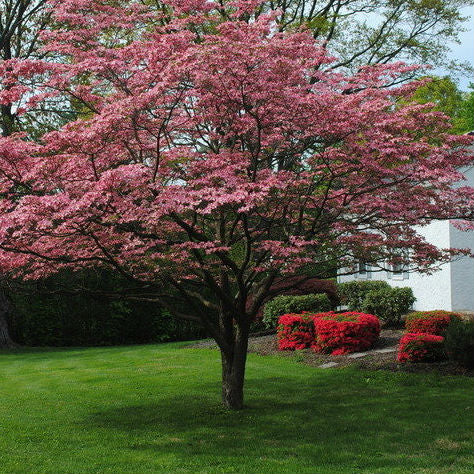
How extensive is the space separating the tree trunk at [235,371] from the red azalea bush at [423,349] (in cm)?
405

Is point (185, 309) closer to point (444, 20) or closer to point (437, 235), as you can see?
point (437, 235)

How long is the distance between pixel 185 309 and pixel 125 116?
13108 mm

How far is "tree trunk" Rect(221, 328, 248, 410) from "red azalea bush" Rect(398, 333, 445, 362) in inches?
159

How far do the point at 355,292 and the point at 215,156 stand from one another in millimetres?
13423

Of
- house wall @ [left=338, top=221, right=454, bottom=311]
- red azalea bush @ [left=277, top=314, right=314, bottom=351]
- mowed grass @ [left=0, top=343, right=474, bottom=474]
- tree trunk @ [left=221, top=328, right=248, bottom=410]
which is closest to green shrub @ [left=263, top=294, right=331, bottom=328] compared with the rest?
red azalea bush @ [left=277, top=314, right=314, bottom=351]

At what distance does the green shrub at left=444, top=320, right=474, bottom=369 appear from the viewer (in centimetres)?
1078

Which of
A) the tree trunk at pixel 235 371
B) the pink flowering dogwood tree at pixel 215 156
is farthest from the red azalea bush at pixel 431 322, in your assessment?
the tree trunk at pixel 235 371

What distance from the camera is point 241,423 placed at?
27.4 ft

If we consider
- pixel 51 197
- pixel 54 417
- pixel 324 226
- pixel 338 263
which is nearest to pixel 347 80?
pixel 324 226

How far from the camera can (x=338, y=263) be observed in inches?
377

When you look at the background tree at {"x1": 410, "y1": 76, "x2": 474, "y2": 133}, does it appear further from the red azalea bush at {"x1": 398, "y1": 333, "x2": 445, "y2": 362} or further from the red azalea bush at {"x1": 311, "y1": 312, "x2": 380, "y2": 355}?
the red azalea bush at {"x1": 398, "y1": 333, "x2": 445, "y2": 362}

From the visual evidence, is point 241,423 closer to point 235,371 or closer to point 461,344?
point 235,371

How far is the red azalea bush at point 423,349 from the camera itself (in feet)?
38.2

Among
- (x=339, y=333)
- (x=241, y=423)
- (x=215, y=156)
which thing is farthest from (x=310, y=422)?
(x=339, y=333)
